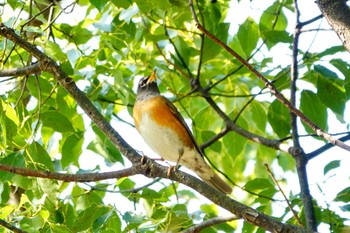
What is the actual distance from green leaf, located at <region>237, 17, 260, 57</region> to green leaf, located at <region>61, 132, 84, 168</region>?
1.58 m

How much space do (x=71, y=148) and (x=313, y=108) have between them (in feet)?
5.98

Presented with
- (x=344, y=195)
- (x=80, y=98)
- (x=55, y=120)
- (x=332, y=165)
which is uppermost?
(x=55, y=120)

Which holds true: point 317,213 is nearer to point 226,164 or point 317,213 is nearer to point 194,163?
point 194,163

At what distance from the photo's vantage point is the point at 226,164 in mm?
7449

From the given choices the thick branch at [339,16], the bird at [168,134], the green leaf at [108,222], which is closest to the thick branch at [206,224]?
the green leaf at [108,222]

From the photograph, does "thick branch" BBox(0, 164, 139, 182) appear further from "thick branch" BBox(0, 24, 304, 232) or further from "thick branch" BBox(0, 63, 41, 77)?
"thick branch" BBox(0, 63, 41, 77)

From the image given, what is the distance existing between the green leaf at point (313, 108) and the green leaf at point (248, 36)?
76 cm

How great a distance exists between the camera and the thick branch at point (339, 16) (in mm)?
3600

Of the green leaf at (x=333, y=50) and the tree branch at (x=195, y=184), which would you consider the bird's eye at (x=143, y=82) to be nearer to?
the green leaf at (x=333, y=50)

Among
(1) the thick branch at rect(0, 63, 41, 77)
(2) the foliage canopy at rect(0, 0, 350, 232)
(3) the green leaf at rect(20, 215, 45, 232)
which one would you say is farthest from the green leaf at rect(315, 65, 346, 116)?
(3) the green leaf at rect(20, 215, 45, 232)

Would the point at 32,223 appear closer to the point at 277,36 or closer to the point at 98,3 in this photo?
the point at 98,3

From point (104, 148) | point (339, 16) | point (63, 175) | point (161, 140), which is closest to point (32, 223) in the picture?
point (63, 175)

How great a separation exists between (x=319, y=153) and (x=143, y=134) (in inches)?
64.3

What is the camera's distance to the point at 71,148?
5.42 meters
